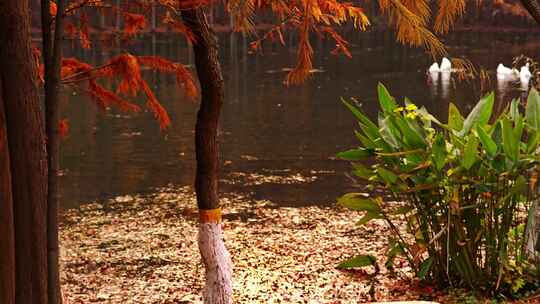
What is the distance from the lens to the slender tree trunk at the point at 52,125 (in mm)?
4855

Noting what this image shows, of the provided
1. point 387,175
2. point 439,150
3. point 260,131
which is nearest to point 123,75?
point 387,175

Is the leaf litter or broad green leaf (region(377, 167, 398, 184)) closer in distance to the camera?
broad green leaf (region(377, 167, 398, 184))

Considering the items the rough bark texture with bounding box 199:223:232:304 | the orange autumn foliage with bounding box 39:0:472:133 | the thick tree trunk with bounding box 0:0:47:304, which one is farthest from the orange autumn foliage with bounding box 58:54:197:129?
the thick tree trunk with bounding box 0:0:47:304

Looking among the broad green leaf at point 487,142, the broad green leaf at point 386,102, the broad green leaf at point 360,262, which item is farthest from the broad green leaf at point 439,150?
the broad green leaf at point 360,262

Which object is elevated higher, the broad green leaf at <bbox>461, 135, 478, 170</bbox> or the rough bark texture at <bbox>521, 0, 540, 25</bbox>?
the rough bark texture at <bbox>521, 0, 540, 25</bbox>

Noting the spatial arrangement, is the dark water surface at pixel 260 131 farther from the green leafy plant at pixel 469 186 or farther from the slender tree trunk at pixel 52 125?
the slender tree trunk at pixel 52 125

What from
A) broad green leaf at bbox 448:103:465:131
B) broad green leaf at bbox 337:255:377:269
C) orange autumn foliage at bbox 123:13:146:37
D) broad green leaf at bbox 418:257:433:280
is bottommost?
broad green leaf at bbox 337:255:377:269

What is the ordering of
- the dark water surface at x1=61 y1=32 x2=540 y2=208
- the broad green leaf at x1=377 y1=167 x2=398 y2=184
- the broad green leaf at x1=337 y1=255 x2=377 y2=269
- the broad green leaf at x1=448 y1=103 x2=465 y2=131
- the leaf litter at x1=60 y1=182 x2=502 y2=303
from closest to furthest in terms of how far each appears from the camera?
the broad green leaf at x1=377 y1=167 x2=398 y2=184 → the broad green leaf at x1=448 y1=103 x2=465 y2=131 → the broad green leaf at x1=337 y1=255 x2=377 y2=269 → the leaf litter at x1=60 y1=182 x2=502 y2=303 → the dark water surface at x1=61 y1=32 x2=540 y2=208

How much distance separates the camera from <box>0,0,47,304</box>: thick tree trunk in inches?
177

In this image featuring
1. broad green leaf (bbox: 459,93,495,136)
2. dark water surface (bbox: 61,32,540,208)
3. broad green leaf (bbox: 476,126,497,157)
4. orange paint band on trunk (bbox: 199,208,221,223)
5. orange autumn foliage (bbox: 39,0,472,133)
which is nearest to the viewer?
orange autumn foliage (bbox: 39,0,472,133)

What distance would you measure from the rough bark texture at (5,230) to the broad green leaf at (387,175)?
2908 mm

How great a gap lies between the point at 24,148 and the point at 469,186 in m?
3.30

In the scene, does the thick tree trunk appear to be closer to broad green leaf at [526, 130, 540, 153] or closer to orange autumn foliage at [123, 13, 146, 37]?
orange autumn foliage at [123, 13, 146, 37]

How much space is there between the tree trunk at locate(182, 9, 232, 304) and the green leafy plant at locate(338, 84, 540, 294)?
3.15 ft
